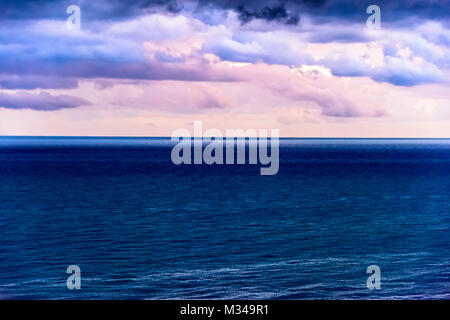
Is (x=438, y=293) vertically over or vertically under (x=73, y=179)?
under

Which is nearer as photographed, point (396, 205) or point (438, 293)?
point (438, 293)

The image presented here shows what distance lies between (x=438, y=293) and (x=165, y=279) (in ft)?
55.9

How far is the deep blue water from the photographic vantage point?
35594mm

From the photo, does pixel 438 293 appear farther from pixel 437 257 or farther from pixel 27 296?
pixel 27 296

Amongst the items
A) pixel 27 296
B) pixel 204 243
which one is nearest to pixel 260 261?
pixel 204 243

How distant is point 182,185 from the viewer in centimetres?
9650

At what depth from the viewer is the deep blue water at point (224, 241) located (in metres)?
35.6

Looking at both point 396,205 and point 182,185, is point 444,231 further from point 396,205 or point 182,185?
point 182,185

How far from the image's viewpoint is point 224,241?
162 feet

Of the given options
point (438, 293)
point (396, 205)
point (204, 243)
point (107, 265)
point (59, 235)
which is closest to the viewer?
point (438, 293)
